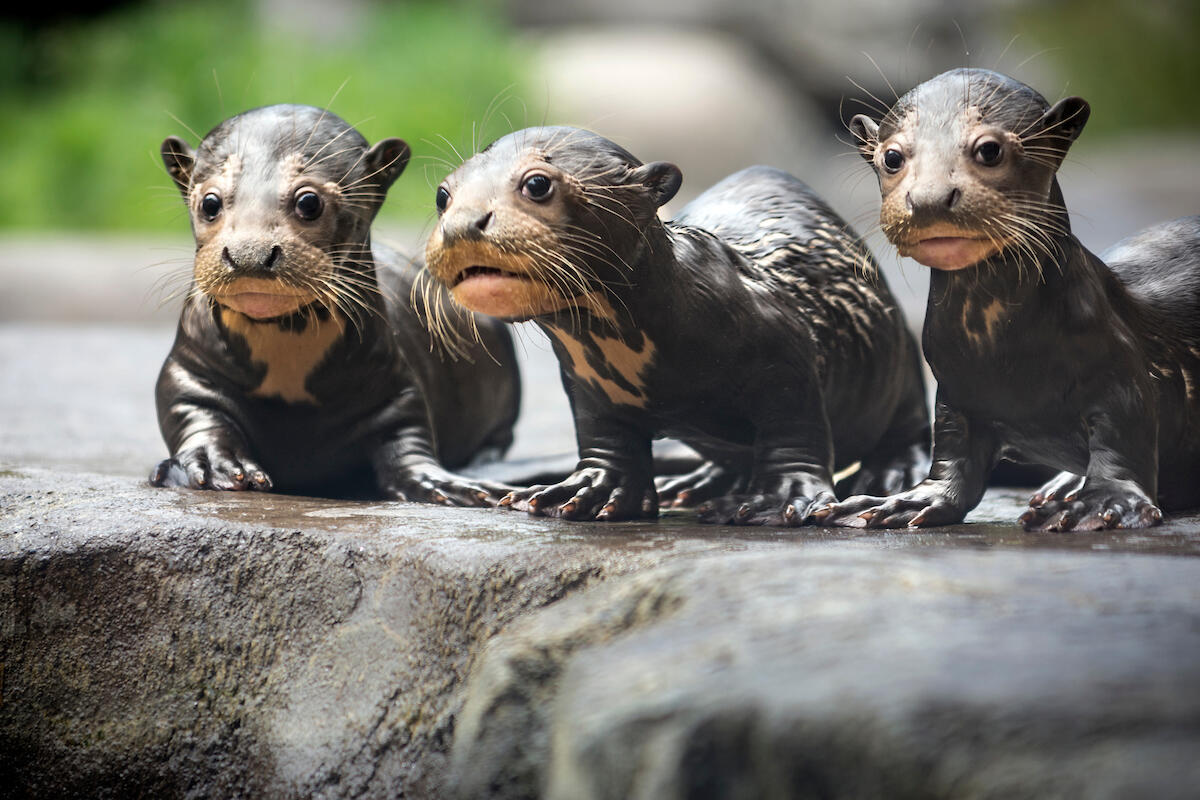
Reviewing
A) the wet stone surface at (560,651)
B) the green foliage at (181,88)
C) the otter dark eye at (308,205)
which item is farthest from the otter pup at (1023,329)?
the green foliage at (181,88)

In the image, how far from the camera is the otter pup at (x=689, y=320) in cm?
256

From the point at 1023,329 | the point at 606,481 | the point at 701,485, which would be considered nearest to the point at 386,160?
the point at 606,481

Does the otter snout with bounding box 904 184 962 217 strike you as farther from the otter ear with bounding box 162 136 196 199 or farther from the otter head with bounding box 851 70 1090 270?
the otter ear with bounding box 162 136 196 199

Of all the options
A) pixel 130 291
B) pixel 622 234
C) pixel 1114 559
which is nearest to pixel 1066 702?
pixel 1114 559

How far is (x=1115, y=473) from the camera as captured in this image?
2.59 m

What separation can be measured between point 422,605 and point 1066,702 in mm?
1197

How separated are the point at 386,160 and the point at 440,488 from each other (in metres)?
0.78

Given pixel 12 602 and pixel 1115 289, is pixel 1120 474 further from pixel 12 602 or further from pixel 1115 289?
pixel 12 602

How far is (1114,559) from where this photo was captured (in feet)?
6.77

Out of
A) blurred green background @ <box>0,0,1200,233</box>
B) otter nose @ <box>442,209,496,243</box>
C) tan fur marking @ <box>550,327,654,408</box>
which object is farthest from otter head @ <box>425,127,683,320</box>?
blurred green background @ <box>0,0,1200,233</box>

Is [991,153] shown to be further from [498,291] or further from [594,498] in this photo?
[594,498]

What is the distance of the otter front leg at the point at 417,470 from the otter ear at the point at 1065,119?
4.53ft

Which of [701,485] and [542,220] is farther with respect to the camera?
[701,485]

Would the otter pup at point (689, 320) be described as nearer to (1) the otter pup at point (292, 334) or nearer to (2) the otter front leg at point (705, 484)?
(2) the otter front leg at point (705, 484)
